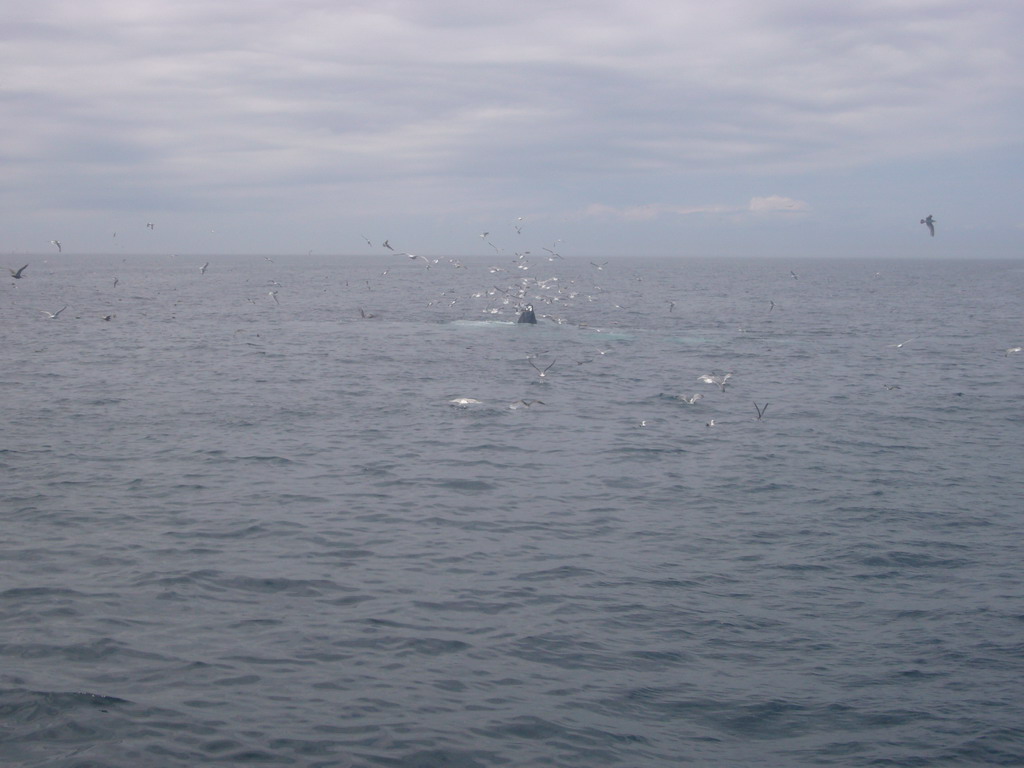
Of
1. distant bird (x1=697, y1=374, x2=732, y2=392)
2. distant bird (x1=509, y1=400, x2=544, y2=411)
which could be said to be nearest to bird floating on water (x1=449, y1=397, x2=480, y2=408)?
distant bird (x1=509, y1=400, x2=544, y2=411)

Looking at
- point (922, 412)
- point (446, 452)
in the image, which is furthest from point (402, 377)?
point (922, 412)

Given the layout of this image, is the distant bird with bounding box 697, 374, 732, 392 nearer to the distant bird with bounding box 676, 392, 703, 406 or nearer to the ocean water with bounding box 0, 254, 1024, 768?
the ocean water with bounding box 0, 254, 1024, 768

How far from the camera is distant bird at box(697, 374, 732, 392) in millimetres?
32094

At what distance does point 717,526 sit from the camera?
650 inches

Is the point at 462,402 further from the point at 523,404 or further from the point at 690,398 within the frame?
the point at 690,398

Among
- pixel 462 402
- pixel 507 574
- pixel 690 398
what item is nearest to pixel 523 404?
pixel 462 402

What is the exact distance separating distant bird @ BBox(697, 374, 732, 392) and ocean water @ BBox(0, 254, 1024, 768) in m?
0.75

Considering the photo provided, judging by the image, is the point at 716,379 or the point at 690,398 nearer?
the point at 690,398

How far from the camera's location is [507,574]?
46.4ft

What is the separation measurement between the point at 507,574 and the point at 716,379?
2128 centimetres

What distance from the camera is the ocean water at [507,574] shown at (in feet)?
32.3

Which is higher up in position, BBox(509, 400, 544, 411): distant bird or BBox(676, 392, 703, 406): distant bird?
BBox(676, 392, 703, 406): distant bird

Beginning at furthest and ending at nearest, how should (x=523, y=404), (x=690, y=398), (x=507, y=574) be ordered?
(x=690, y=398) → (x=523, y=404) → (x=507, y=574)

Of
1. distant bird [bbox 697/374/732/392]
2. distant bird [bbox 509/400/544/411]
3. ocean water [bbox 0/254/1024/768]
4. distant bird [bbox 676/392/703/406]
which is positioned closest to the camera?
ocean water [bbox 0/254/1024/768]
